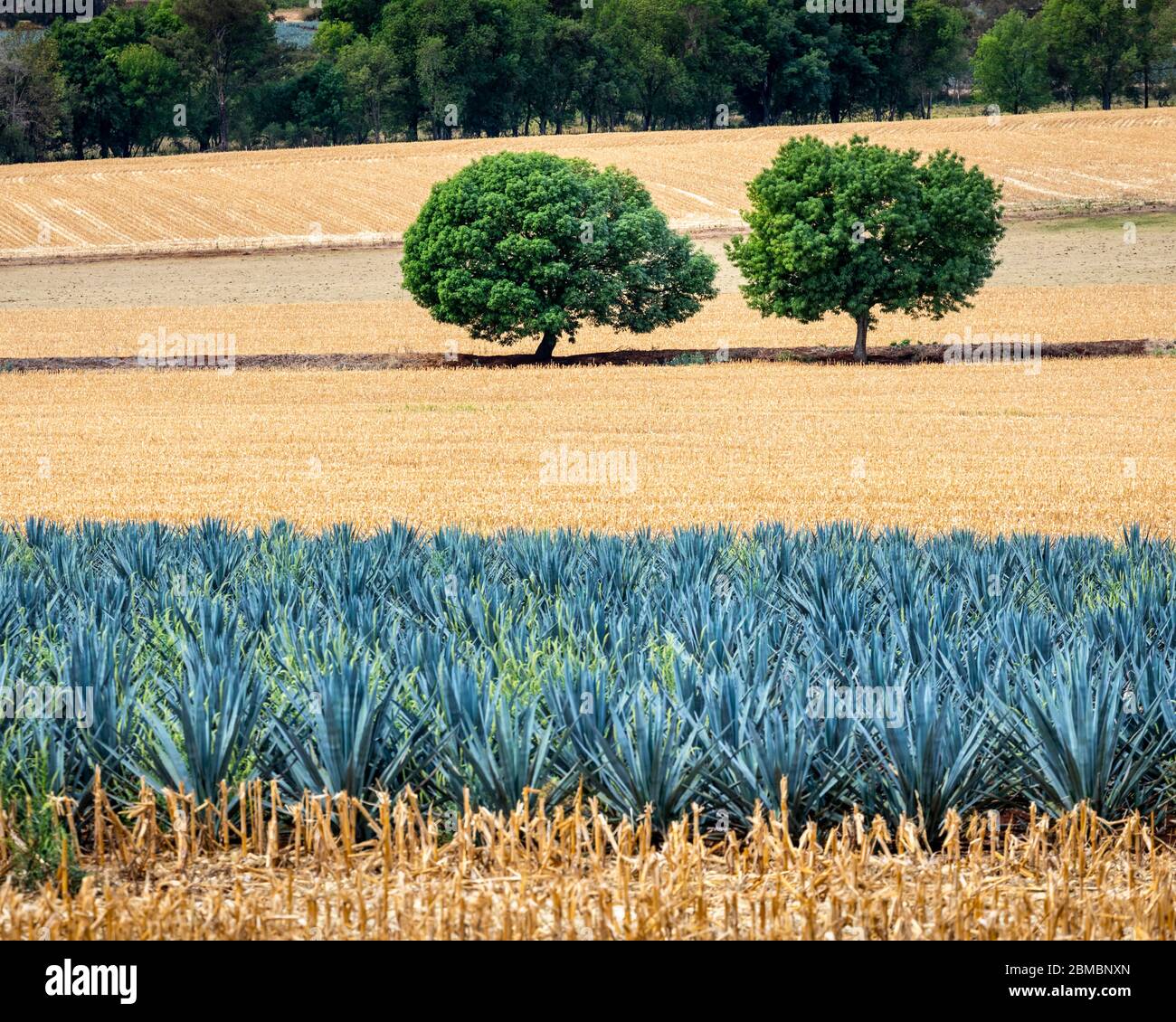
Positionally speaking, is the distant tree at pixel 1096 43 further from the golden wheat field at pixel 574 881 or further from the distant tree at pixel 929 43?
the golden wheat field at pixel 574 881

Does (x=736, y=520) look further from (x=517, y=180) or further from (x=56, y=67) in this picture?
(x=56, y=67)

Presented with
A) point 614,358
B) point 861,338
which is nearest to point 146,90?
point 614,358

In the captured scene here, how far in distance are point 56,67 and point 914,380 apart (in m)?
65.9

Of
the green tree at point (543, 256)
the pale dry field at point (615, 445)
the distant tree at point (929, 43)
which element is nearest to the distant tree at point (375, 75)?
the distant tree at point (929, 43)

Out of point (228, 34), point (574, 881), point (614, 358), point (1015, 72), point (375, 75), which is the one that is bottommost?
point (574, 881)

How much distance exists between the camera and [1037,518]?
554 inches

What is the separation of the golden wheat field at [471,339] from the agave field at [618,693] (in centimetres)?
2808

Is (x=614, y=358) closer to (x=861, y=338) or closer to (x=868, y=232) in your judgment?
(x=861, y=338)

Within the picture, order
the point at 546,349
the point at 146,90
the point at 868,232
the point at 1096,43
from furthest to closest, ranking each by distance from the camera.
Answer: the point at 1096,43 < the point at 146,90 < the point at 546,349 < the point at 868,232

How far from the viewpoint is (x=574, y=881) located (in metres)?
3.97

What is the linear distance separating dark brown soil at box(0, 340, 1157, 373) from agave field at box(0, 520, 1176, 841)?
84.0ft

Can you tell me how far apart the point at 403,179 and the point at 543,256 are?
33901 mm

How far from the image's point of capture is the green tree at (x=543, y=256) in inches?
1296
